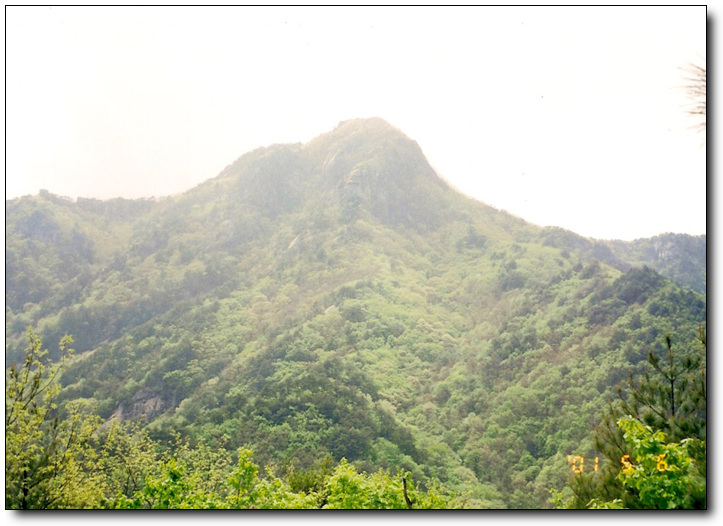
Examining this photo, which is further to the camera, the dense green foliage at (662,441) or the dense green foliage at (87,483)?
the dense green foliage at (87,483)

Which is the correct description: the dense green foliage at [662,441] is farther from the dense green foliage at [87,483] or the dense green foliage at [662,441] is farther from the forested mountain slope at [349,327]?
the dense green foliage at [87,483]

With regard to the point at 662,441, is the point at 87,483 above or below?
below

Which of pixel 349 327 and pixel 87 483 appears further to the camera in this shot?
pixel 349 327

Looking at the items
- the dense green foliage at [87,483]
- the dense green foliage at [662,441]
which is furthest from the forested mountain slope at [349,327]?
the dense green foliage at [87,483]

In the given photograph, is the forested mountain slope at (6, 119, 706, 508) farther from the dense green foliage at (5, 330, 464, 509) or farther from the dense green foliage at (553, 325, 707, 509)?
the dense green foliage at (5, 330, 464, 509)

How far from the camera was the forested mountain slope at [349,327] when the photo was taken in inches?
428

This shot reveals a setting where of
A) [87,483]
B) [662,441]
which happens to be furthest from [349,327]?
[662,441]

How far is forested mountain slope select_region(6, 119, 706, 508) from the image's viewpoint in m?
10.9

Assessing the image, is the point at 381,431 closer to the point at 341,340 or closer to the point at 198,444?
the point at 198,444

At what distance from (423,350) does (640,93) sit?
9.13m

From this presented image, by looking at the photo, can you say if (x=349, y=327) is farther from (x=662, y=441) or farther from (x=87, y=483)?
(x=662, y=441)

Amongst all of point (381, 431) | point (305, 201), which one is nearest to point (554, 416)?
point (381, 431)

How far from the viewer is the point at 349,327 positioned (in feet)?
57.3

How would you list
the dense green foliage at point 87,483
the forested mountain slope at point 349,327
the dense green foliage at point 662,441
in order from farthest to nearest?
the forested mountain slope at point 349,327 < the dense green foliage at point 87,483 < the dense green foliage at point 662,441
